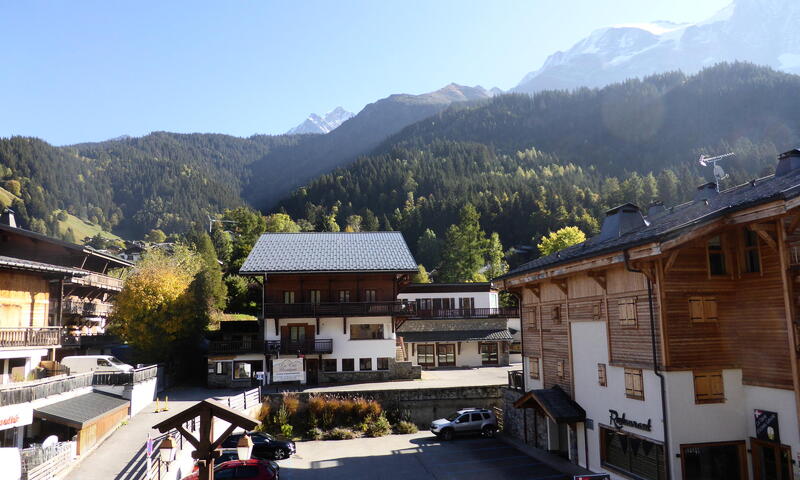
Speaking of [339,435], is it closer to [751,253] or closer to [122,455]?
[122,455]

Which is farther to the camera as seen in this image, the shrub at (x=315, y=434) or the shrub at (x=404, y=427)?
the shrub at (x=404, y=427)

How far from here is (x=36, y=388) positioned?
79.7ft

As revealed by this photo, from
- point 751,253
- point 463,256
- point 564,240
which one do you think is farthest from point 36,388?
point 463,256

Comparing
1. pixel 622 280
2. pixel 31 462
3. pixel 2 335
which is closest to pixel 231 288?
pixel 2 335

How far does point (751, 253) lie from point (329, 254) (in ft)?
101

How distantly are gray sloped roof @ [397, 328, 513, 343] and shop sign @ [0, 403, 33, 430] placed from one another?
33.5 metres

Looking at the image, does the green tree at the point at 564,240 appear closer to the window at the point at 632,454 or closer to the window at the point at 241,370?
the window at the point at 241,370

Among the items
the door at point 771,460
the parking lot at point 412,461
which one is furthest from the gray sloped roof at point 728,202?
the parking lot at point 412,461

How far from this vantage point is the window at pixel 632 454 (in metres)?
20.7

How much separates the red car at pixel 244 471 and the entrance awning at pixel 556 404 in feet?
40.5

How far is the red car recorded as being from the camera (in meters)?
21.8

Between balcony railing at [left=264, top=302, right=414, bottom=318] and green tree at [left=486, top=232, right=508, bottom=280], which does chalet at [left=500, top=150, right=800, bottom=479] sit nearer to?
balcony railing at [left=264, top=302, right=414, bottom=318]

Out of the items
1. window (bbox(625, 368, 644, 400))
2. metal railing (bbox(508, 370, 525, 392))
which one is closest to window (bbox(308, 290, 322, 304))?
metal railing (bbox(508, 370, 525, 392))

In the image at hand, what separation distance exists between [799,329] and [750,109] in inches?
7333
